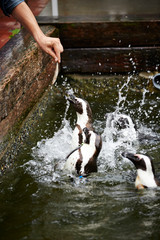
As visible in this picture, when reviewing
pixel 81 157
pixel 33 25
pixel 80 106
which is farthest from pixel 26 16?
pixel 80 106

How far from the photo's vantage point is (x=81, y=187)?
384 cm

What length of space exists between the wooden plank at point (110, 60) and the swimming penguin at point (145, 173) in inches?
139

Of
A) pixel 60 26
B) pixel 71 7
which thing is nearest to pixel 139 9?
pixel 71 7

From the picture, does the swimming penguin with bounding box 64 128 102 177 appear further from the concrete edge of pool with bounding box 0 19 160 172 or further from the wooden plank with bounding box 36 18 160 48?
the wooden plank with bounding box 36 18 160 48

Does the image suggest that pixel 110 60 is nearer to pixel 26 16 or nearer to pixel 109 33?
pixel 109 33

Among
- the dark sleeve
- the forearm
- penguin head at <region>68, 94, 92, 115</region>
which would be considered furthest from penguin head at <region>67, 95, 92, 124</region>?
the dark sleeve

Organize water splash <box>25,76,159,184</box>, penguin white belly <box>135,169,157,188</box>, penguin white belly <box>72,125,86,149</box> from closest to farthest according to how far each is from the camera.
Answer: penguin white belly <box>135,169,157,188</box> < water splash <box>25,76,159,184</box> < penguin white belly <box>72,125,86,149</box>

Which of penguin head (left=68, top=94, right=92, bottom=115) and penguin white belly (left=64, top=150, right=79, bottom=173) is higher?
penguin head (left=68, top=94, right=92, bottom=115)

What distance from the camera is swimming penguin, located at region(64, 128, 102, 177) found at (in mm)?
4051

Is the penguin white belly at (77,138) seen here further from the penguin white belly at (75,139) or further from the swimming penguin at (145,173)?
the swimming penguin at (145,173)

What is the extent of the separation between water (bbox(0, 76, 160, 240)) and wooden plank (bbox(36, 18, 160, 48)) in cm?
122

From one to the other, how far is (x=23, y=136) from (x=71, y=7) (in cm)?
482

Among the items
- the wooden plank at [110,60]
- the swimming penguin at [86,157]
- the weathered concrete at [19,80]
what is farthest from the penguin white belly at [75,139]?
the wooden plank at [110,60]

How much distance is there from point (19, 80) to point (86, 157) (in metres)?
1.48
